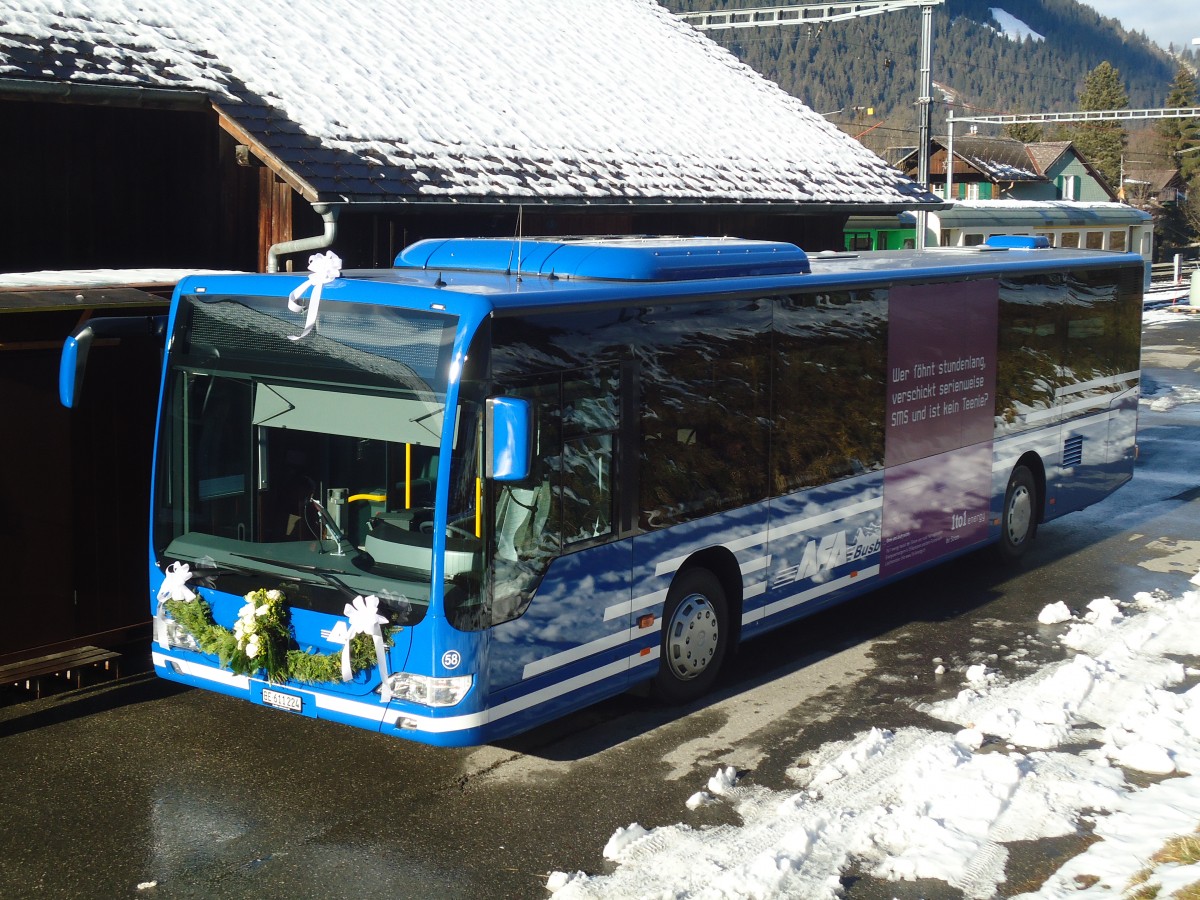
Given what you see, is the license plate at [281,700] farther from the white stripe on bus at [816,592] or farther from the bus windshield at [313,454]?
the white stripe on bus at [816,592]

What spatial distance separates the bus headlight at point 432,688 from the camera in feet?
23.1

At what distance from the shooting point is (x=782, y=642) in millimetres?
10758

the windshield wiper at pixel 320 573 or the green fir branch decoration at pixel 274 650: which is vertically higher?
the windshield wiper at pixel 320 573

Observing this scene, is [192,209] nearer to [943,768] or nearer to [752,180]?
[752,180]

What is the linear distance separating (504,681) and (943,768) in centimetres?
246

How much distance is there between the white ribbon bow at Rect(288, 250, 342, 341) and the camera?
7.47 meters

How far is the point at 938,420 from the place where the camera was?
11570 mm

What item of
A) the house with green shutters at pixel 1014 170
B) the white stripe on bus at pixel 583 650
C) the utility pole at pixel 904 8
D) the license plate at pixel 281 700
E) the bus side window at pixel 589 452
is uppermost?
the house with green shutters at pixel 1014 170

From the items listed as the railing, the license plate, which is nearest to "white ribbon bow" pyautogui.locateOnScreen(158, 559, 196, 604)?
the license plate

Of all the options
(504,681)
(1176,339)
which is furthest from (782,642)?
(1176,339)

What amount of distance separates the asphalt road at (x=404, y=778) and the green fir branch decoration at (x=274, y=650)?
0.71 meters

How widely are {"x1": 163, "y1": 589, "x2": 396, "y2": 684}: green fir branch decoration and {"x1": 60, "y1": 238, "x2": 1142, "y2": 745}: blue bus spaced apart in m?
0.01

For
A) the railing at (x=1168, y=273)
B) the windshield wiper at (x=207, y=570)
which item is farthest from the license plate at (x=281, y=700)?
the railing at (x=1168, y=273)

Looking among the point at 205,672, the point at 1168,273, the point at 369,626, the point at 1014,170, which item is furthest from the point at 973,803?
the point at 1014,170
